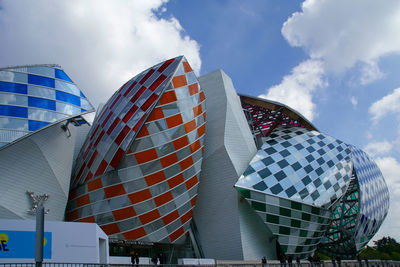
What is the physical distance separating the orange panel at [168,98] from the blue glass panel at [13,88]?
8125 mm

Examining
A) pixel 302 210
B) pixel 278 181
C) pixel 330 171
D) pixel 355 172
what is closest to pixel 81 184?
pixel 278 181

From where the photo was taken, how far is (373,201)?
3741 cm

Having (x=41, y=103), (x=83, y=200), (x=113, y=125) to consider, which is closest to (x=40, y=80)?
(x=41, y=103)

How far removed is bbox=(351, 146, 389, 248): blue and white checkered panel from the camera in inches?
1382

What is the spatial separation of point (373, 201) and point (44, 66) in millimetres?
34452

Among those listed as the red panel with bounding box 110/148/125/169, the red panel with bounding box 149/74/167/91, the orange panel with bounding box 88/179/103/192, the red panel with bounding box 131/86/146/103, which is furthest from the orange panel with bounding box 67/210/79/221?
the red panel with bounding box 149/74/167/91

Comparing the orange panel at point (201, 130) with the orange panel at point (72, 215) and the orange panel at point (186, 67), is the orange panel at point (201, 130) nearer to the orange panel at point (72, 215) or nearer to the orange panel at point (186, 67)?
the orange panel at point (186, 67)

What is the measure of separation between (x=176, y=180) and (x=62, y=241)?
37.8 feet

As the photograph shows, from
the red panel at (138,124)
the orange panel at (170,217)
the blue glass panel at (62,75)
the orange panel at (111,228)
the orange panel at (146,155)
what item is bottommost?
the orange panel at (111,228)

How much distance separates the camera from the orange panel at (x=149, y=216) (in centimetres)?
2166

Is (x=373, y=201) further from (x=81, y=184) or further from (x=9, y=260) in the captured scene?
(x=9, y=260)

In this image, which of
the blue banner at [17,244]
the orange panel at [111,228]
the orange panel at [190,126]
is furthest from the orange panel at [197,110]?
the blue banner at [17,244]

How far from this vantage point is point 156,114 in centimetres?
2231

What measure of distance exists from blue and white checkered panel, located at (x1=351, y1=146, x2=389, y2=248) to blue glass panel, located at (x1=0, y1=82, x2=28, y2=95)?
30.2 metres
